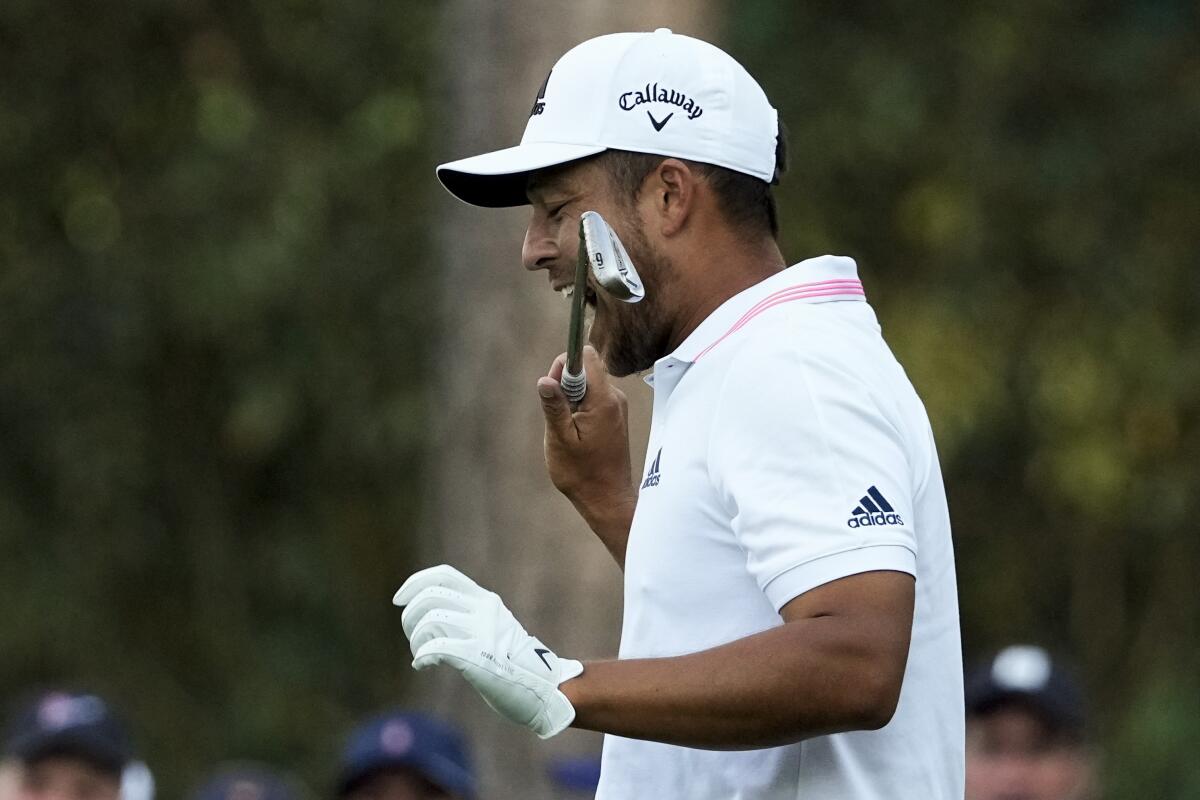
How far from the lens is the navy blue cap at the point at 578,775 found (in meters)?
5.75

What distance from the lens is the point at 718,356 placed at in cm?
319

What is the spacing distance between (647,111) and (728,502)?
69 centimetres

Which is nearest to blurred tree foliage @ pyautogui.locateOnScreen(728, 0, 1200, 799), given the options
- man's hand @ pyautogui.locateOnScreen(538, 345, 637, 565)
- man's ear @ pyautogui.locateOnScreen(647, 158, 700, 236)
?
man's hand @ pyautogui.locateOnScreen(538, 345, 637, 565)

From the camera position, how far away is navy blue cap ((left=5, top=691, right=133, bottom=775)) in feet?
17.9

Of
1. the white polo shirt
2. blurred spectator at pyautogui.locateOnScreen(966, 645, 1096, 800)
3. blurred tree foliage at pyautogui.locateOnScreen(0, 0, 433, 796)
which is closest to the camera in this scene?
the white polo shirt

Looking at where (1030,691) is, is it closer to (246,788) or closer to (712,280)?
(246,788)

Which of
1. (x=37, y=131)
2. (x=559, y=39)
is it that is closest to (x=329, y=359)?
(x=37, y=131)

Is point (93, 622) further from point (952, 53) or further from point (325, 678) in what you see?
point (952, 53)

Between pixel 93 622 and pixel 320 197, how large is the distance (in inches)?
119

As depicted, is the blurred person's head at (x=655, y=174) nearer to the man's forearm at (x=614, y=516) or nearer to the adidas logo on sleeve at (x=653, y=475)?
the adidas logo on sleeve at (x=653, y=475)

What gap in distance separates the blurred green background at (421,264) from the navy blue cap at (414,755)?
5749mm

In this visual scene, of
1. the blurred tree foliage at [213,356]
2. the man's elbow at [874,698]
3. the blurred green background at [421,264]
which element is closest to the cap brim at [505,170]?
the man's elbow at [874,698]

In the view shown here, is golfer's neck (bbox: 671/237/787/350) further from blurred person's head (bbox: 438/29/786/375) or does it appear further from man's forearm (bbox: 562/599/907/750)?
man's forearm (bbox: 562/599/907/750)

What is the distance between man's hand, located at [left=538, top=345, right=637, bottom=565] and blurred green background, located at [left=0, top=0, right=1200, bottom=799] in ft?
23.7
